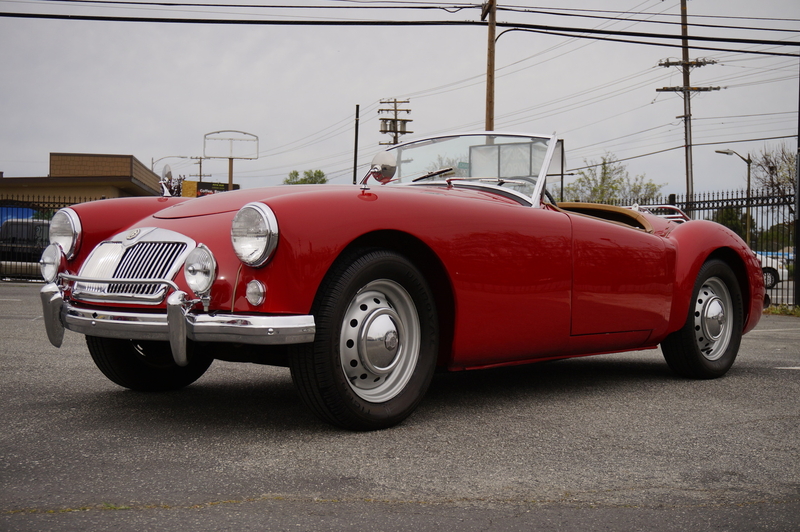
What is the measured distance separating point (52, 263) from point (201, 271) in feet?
3.56

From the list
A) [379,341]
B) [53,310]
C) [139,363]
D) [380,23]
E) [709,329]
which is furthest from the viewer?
[380,23]

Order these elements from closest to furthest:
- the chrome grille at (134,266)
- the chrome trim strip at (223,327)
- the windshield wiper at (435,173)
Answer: the chrome trim strip at (223,327), the chrome grille at (134,266), the windshield wiper at (435,173)

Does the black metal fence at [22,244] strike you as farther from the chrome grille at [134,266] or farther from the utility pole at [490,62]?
the chrome grille at [134,266]

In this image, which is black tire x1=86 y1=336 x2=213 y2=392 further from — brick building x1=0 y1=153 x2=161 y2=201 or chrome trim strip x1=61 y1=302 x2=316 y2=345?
brick building x1=0 y1=153 x2=161 y2=201

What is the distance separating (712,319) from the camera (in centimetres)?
491

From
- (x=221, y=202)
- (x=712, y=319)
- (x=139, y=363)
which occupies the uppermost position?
(x=221, y=202)

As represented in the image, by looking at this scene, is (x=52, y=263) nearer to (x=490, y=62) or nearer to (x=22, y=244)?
(x=22, y=244)

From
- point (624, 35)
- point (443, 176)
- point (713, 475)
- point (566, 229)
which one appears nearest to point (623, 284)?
point (566, 229)

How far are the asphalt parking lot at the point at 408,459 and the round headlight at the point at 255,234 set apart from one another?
690 mm

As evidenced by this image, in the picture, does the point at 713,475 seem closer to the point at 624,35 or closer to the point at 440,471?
the point at 440,471

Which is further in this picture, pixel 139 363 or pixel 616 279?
pixel 616 279

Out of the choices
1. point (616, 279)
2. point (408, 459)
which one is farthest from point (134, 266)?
point (616, 279)

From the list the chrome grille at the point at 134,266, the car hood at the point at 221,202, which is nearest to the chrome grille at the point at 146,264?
the chrome grille at the point at 134,266

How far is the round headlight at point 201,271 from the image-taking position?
281 cm
